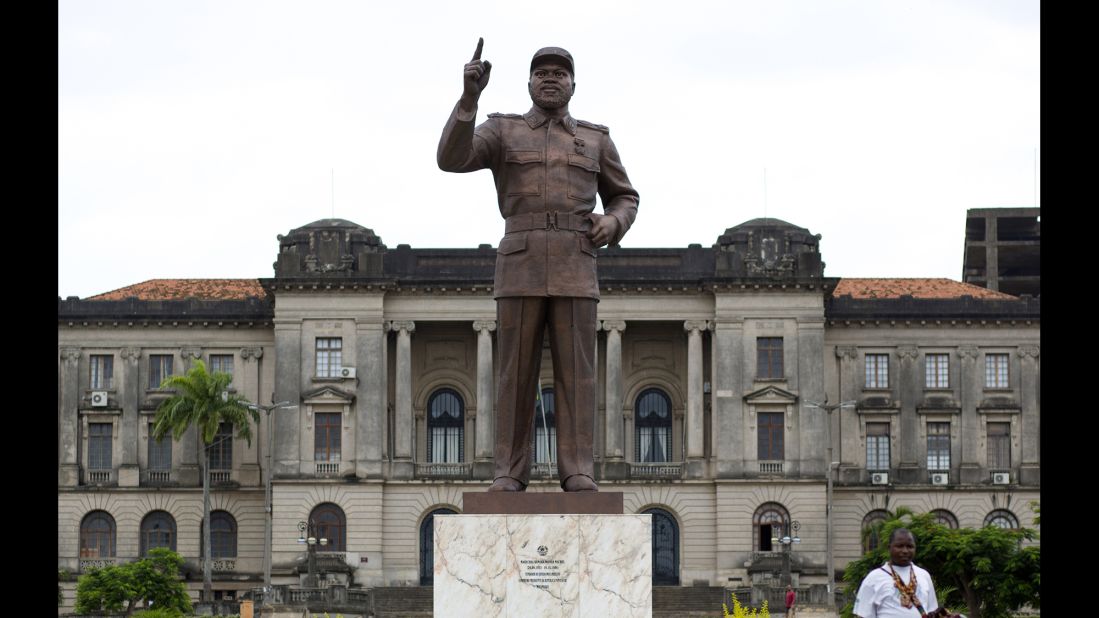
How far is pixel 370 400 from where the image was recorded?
7388cm

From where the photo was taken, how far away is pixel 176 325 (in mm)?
77938

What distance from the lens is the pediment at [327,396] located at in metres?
73.6

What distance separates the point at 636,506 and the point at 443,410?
9.28 m

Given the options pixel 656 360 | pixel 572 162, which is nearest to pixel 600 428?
pixel 656 360

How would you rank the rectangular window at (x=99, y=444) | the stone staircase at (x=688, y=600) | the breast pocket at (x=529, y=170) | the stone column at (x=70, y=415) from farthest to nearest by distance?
1. the rectangular window at (x=99, y=444)
2. the stone column at (x=70, y=415)
3. the stone staircase at (x=688, y=600)
4. the breast pocket at (x=529, y=170)

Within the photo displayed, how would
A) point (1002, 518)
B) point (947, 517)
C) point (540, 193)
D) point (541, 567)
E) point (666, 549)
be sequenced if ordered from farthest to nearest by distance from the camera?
point (947, 517), point (1002, 518), point (666, 549), point (540, 193), point (541, 567)

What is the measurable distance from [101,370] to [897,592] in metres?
67.7

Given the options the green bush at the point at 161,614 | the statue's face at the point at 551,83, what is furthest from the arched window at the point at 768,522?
the statue's face at the point at 551,83

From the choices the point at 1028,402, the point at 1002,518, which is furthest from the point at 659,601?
the point at 1028,402

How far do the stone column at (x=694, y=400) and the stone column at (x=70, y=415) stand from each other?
24.2 meters

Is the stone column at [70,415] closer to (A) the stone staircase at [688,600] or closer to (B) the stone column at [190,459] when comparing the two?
(B) the stone column at [190,459]

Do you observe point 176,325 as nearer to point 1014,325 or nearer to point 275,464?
point 275,464

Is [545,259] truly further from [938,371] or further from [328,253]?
[938,371]
